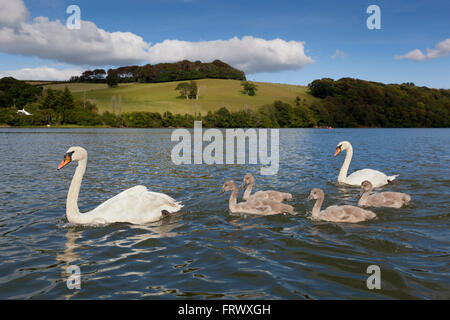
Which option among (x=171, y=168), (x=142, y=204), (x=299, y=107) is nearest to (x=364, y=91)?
(x=299, y=107)

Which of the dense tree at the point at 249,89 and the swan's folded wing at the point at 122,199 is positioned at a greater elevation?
the dense tree at the point at 249,89

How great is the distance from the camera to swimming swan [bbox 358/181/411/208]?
349 inches

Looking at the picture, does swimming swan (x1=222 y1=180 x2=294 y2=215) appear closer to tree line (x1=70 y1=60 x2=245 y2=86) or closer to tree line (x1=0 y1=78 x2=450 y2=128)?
tree line (x1=0 y1=78 x2=450 y2=128)

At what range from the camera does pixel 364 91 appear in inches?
5241

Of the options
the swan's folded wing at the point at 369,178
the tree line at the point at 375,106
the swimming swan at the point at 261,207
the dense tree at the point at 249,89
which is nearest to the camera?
the swimming swan at the point at 261,207

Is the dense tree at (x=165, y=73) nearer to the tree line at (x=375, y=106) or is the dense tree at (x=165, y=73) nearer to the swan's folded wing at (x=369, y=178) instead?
the tree line at (x=375, y=106)

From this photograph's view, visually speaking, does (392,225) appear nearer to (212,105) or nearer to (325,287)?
(325,287)

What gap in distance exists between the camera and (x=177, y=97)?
120 m

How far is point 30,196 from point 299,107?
115 m

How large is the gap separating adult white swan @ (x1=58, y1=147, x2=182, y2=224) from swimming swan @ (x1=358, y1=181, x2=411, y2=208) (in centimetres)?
492

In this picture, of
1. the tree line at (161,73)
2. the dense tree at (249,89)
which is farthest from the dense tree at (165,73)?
the dense tree at (249,89)

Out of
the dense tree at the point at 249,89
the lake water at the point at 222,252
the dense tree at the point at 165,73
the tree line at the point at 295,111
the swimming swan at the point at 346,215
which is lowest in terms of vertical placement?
the lake water at the point at 222,252

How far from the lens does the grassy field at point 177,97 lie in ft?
350

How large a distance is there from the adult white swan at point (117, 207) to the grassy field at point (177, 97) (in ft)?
317
